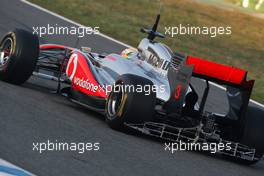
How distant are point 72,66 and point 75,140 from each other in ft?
8.05

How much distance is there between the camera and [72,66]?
410 inches

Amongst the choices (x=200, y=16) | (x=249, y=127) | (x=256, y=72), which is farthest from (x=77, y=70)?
(x=200, y=16)

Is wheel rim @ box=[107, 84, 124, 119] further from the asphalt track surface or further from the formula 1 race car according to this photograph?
the asphalt track surface

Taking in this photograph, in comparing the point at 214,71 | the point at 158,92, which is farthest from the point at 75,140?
the point at 214,71

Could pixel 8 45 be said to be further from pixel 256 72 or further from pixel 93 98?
pixel 256 72

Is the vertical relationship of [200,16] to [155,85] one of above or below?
above

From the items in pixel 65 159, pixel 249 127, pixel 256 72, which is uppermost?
pixel 256 72

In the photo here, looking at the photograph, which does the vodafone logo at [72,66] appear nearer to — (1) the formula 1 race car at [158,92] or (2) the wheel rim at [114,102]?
(1) the formula 1 race car at [158,92]

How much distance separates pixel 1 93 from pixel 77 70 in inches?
39.5

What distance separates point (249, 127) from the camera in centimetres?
930

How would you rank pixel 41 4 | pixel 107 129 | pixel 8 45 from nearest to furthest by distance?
pixel 107 129 → pixel 8 45 → pixel 41 4

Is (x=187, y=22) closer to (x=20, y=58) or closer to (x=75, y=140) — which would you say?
(x=20, y=58)

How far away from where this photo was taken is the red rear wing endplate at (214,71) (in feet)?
29.4

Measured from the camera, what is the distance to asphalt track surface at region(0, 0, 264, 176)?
712 cm
